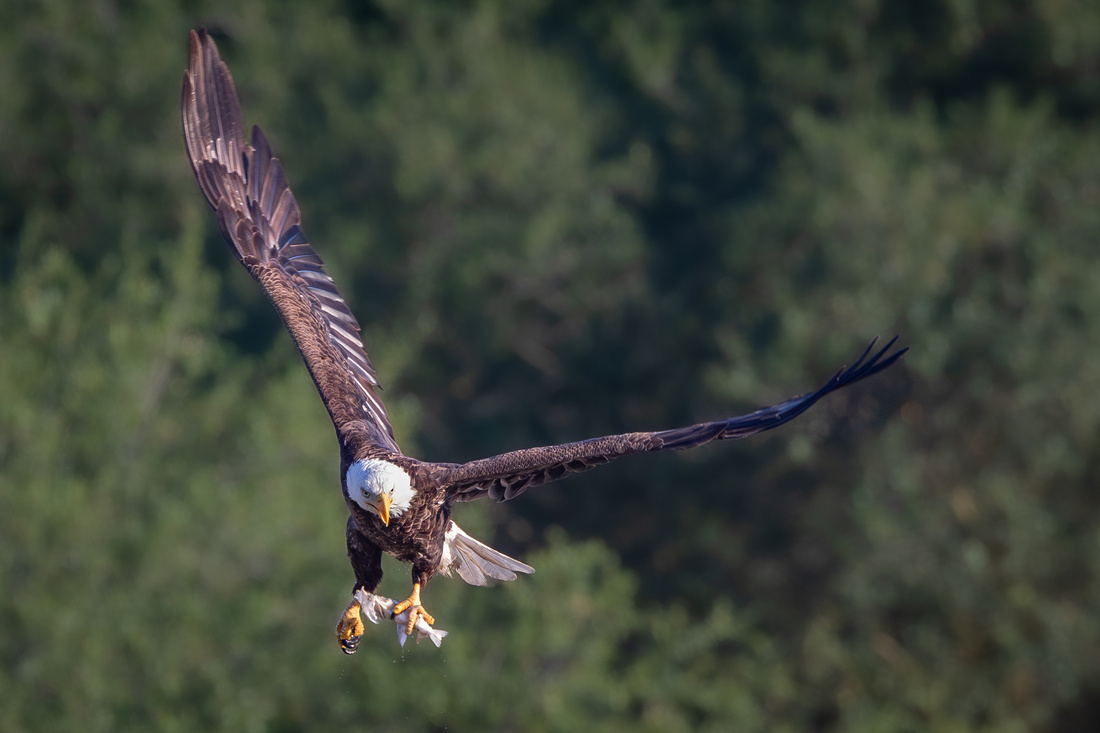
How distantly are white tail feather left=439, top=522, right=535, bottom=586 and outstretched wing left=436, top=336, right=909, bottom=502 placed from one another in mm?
954

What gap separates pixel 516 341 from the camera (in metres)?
19.5

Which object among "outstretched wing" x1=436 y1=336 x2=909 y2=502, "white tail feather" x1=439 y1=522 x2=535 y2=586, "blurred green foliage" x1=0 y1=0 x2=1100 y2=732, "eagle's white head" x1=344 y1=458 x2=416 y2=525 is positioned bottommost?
"eagle's white head" x1=344 y1=458 x2=416 y2=525

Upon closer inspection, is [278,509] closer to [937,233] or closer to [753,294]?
[753,294]

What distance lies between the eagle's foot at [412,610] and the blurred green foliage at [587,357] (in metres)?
6.61

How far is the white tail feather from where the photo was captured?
8086mm

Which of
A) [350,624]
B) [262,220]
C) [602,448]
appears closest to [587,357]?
[262,220]

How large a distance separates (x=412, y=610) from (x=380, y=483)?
3.28 ft

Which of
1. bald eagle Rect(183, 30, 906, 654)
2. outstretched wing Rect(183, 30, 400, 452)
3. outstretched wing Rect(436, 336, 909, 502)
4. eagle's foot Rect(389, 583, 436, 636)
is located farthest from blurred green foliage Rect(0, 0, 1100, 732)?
outstretched wing Rect(436, 336, 909, 502)

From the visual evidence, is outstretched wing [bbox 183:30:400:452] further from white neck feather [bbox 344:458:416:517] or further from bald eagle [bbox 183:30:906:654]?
white neck feather [bbox 344:458:416:517]

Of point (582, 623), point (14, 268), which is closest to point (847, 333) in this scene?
point (582, 623)

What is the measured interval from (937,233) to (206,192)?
10856mm

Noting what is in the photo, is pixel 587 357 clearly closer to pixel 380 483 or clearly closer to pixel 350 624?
pixel 350 624

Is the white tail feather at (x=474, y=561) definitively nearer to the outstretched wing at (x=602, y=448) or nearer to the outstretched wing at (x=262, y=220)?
the outstretched wing at (x=262, y=220)

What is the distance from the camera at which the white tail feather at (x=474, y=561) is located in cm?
809
